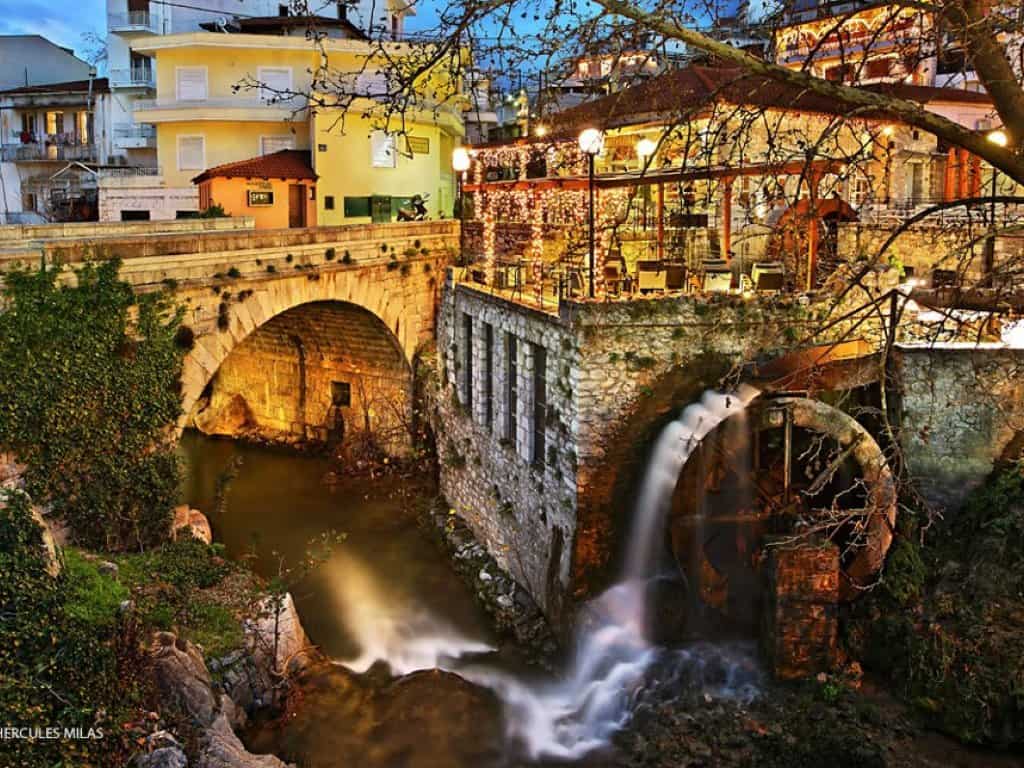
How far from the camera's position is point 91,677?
8617mm

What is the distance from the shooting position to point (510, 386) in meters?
15.5

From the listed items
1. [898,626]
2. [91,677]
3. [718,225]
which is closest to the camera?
[91,677]

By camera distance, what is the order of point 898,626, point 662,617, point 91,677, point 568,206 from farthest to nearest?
point 568,206 < point 662,617 < point 898,626 < point 91,677

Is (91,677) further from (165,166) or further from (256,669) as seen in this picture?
(165,166)

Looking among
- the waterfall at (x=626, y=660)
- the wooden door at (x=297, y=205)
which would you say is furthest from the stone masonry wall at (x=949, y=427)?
the wooden door at (x=297, y=205)


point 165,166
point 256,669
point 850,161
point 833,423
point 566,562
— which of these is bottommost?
point 256,669

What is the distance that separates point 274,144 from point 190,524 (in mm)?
16654

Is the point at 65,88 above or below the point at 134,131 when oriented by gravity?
above

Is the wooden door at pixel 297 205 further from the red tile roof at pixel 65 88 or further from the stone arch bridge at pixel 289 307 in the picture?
→ the red tile roof at pixel 65 88

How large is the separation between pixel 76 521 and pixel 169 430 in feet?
6.67

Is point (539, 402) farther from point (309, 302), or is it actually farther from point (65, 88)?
point (65, 88)

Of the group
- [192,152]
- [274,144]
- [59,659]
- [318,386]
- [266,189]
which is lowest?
[59,659]

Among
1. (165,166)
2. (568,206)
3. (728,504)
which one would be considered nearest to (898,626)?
(728,504)

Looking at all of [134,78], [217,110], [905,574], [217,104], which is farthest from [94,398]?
[134,78]
